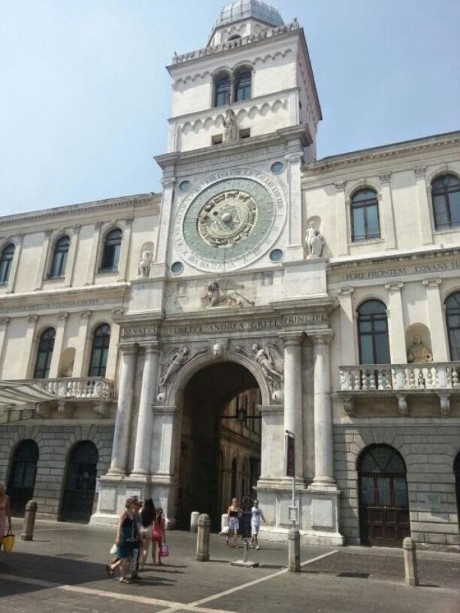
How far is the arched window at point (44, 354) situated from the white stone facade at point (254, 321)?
113 mm

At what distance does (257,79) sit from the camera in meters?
28.8

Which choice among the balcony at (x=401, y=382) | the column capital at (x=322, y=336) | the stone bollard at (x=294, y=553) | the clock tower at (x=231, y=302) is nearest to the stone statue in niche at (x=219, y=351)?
the clock tower at (x=231, y=302)

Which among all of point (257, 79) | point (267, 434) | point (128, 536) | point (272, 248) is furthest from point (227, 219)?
point (128, 536)

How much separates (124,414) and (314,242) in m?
11.6

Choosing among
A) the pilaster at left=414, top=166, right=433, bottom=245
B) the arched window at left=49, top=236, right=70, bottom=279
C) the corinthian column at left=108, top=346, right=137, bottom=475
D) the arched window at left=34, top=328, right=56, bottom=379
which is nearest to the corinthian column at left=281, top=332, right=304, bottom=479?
the pilaster at left=414, top=166, right=433, bottom=245

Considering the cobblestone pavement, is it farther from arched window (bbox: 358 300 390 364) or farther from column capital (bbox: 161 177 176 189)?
column capital (bbox: 161 177 176 189)

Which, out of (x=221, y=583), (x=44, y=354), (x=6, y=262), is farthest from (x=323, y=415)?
(x=6, y=262)

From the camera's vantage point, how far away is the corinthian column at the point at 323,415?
1931 centimetres

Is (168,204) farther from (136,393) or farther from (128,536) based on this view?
(128,536)

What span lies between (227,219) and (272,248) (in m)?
3.10

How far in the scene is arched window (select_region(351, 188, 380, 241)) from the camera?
23031 millimetres

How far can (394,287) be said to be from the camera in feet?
69.8

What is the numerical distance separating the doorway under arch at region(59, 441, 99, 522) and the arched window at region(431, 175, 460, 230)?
62.0 ft

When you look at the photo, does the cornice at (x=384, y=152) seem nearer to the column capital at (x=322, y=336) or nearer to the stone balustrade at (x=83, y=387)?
the column capital at (x=322, y=336)
